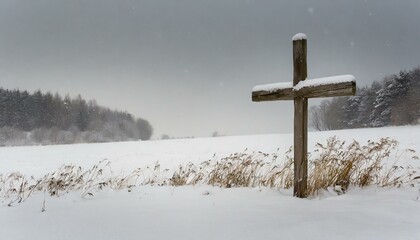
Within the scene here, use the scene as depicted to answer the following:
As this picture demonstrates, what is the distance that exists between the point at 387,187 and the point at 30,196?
5625 mm

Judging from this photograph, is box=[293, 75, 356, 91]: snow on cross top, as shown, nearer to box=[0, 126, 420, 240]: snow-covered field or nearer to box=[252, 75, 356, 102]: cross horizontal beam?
box=[252, 75, 356, 102]: cross horizontal beam

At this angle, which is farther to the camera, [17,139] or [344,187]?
[17,139]

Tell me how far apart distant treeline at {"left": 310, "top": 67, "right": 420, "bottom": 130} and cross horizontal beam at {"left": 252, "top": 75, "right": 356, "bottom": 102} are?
4314 cm

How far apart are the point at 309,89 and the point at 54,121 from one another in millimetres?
79965

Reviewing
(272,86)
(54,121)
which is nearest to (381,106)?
(272,86)

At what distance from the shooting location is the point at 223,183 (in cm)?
556

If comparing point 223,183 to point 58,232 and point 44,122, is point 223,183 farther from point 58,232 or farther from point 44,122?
point 44,122

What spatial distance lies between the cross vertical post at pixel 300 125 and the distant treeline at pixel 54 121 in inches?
2814

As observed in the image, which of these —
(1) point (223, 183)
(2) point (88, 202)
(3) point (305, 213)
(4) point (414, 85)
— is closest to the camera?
(3) point (305, 213)

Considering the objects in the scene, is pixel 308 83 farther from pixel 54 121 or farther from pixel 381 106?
pixel 54 121

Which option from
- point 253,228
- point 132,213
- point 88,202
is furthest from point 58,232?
point 253,228

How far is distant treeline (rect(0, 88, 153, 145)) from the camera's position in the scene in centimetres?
6693

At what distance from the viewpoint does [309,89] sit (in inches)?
170

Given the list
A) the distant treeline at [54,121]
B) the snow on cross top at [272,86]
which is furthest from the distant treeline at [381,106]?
the distant treeline at [54,121]
